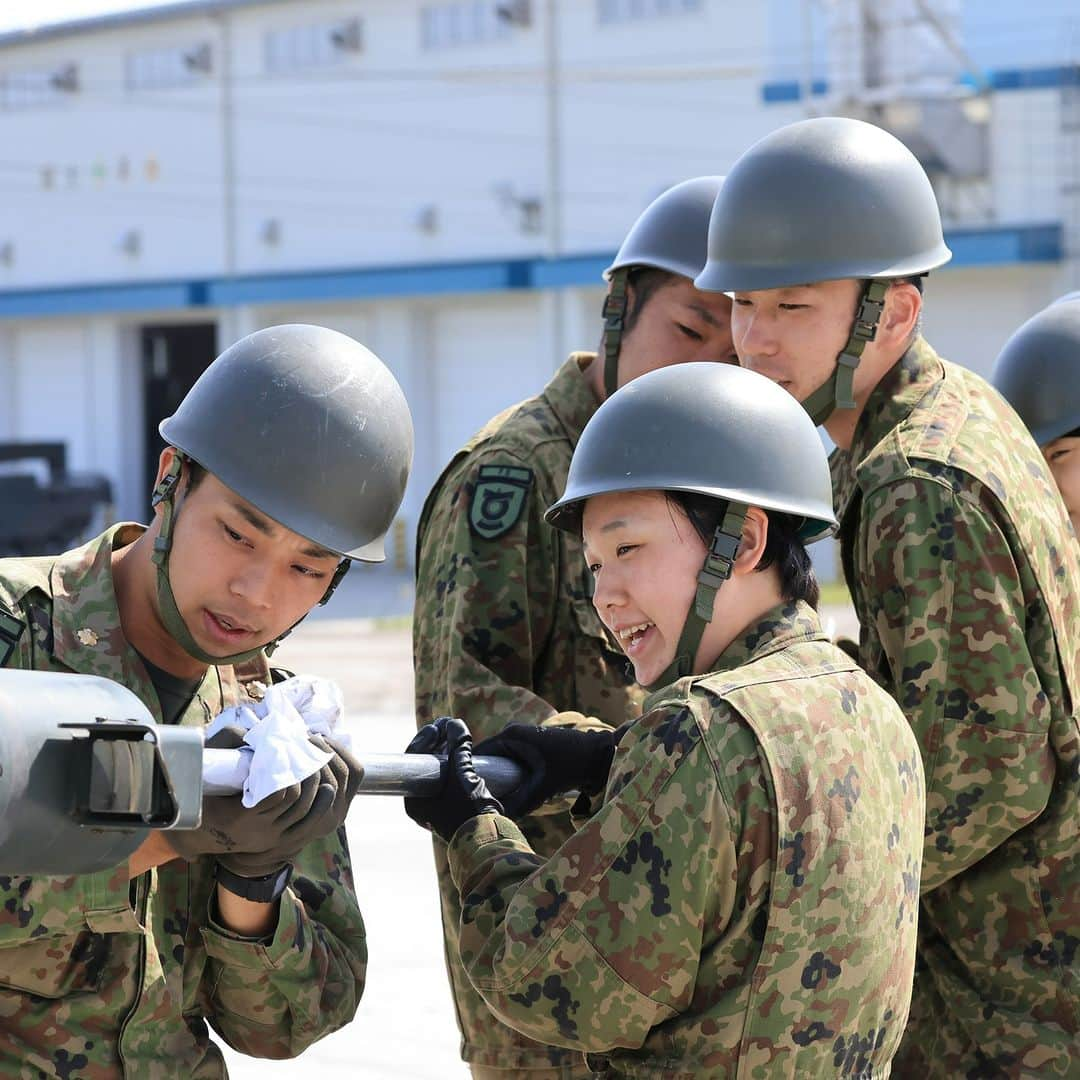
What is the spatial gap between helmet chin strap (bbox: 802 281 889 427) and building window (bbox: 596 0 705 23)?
25194 mm

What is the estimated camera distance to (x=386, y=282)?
3067 centimetres

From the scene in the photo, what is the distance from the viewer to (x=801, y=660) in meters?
2.60

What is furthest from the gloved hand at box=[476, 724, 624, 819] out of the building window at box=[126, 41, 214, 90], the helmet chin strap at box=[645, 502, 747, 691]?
the building window at box=[126, 41, 214, 90]

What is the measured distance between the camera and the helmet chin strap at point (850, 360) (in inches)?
142

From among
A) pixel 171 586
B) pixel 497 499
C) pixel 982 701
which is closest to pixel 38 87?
pixel 497 499

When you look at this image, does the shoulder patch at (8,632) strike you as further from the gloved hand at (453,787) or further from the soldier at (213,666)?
the gloved hand at (453,787)

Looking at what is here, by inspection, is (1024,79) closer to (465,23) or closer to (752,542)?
(465,23)

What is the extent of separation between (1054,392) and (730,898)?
7.67 feet

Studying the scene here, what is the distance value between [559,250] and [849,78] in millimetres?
7247

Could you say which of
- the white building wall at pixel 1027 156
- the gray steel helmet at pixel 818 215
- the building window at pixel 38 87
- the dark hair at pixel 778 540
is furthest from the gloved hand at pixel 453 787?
the building window at pixel 38 87

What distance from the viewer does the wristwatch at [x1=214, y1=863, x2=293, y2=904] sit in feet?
8.76

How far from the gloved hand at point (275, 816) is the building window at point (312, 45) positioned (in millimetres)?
30894

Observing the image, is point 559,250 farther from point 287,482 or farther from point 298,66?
point 287,482

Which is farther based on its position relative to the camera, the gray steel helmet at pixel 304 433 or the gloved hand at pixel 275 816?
the gray steel helmet at pixel 304 433
